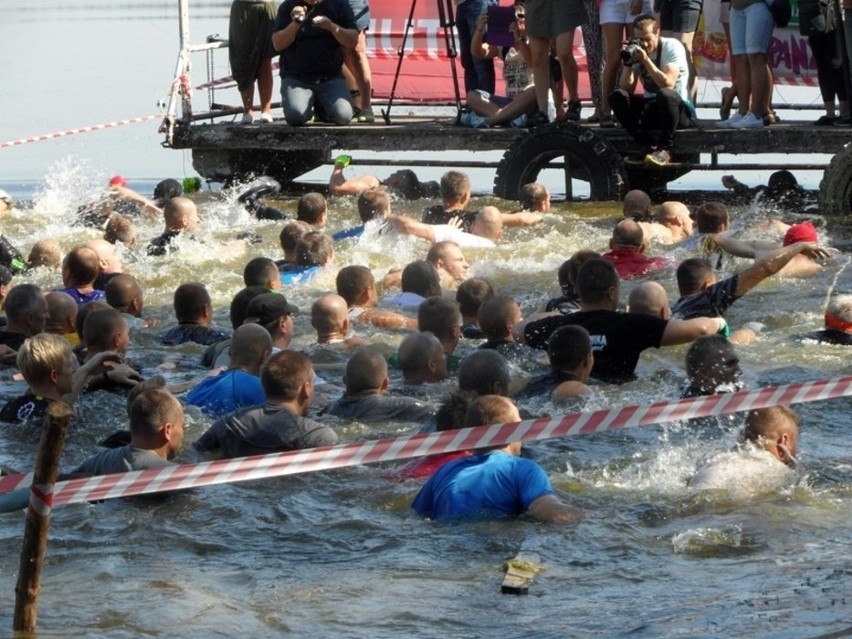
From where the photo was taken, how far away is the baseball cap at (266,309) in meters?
9.49

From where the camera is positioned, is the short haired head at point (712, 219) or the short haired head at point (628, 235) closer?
the short haired head at point (628, 235)

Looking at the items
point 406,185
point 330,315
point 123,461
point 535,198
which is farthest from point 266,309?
point 406,185

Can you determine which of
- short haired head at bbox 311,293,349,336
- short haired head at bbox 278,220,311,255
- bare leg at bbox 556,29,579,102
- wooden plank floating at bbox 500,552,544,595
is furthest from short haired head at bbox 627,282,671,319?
bare leg at bbox 556,29,579,102

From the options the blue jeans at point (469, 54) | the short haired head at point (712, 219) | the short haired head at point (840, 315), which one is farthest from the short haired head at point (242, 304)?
the blue jeans at point (469, 54)

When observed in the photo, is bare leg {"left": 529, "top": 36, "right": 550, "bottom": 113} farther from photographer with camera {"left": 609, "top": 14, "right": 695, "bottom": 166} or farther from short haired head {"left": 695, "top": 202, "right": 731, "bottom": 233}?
short haired head {"left": 695, "top": 202, "right": 731, "bottom": 233}

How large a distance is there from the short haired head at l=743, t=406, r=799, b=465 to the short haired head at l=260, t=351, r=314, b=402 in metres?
2.05

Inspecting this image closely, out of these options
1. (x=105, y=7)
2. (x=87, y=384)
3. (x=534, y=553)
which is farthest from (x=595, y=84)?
(x=105, y=7)

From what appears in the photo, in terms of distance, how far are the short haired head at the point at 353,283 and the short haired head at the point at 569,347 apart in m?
2.31

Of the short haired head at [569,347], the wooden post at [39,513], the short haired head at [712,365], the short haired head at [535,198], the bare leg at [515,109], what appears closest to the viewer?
the wooden post at [39,513]

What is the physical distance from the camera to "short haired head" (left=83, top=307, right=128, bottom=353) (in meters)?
8.95

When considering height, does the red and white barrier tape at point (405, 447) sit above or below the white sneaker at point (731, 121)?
below

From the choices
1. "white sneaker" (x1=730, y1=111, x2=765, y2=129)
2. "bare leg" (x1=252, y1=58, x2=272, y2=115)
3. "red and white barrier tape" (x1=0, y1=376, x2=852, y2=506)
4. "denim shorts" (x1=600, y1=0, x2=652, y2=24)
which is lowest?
"red and white barrier tape" (x1=0, y1=376, x2=852, y2=506)

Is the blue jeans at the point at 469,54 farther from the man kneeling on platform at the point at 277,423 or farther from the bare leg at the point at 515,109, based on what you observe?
the man kneeling on platform at the point at 277,423

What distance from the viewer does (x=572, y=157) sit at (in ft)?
50.0
